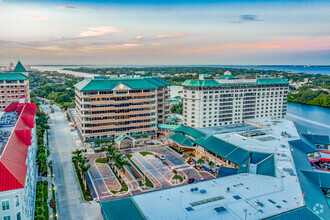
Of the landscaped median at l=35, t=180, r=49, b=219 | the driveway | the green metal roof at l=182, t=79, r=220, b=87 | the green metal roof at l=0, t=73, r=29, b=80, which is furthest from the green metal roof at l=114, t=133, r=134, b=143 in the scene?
the green metal roof at l=0, t=73, r=29, b=80

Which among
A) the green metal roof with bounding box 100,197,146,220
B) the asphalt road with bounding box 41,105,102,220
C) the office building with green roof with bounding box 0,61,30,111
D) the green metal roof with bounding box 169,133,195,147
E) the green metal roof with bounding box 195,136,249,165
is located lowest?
the asphalt road with bounding box 41,105,102,220

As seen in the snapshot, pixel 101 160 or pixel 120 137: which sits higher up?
pixel 120 137

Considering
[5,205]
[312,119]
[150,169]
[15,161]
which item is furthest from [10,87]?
[312,119]

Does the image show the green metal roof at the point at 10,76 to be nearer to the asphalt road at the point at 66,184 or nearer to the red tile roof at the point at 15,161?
the asphalt road at the point at 66,184

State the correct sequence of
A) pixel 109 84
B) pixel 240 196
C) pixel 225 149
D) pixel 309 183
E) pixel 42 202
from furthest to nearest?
pixel 109 84 < pixel 225 149 < pixel 309 183 < pixel 42 202 < pixel 240 196

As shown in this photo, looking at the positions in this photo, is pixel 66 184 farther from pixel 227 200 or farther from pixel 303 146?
pixel 303 146

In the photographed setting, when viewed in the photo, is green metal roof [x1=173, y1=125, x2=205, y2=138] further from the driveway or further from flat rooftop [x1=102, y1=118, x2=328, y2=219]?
flat rooftop [x1=102, y1=118, x2=328, y2=219]
